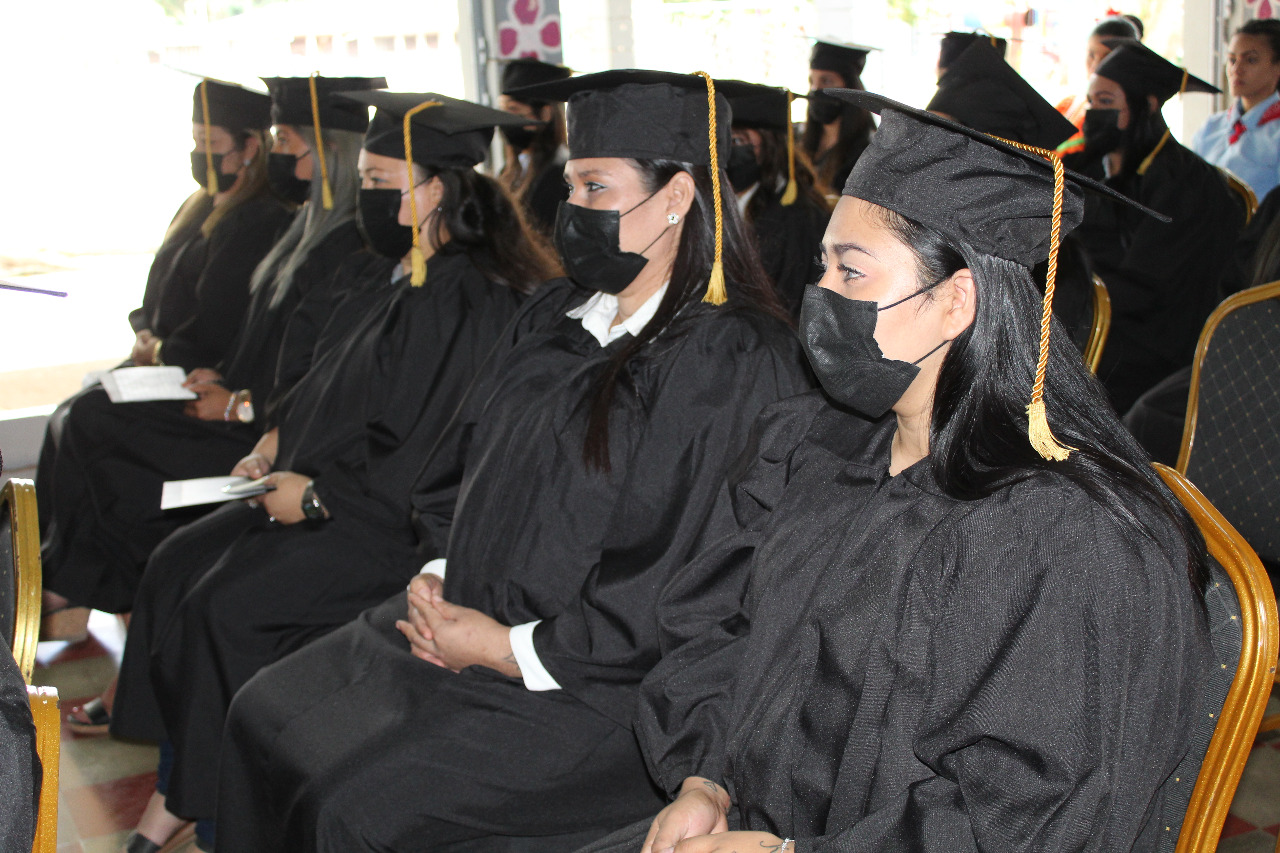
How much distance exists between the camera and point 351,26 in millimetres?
6535

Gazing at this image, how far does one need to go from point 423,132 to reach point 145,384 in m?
1.48

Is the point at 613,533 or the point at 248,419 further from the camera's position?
the point at 248,419

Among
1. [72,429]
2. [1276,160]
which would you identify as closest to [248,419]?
[72,429]

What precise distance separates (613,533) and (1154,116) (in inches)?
140

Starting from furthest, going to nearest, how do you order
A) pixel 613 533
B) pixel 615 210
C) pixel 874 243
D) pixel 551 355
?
pixel 551 355 < pixel 615 210 < pixel 613 533 < pixel 874 243

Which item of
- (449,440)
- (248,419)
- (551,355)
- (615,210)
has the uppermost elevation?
(615,210)

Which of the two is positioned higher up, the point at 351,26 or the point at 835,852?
the point at 351,26

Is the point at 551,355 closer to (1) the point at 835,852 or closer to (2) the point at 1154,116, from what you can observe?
(1) the point at 835,852

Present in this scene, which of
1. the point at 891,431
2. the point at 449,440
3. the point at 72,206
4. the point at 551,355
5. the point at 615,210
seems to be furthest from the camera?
the point at 72,206

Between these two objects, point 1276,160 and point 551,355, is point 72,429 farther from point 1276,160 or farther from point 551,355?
point 1276,160

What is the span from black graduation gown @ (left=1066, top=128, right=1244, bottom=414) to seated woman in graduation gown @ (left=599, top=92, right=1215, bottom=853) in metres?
2.99

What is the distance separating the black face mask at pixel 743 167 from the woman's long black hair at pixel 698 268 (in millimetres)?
1954

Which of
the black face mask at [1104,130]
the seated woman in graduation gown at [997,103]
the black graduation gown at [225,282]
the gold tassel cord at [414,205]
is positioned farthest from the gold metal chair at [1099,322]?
the black graduation gown at [225,282]

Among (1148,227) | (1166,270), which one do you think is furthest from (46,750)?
(1148,227)
